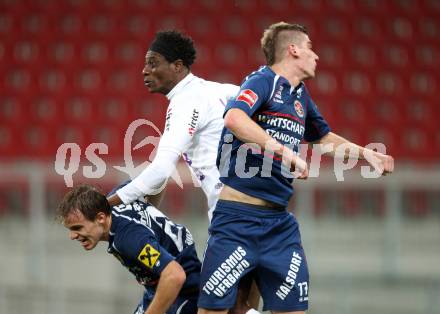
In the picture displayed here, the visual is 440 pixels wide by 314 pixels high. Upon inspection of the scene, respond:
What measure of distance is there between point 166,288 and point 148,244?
214mm

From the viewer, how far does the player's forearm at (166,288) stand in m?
4.29

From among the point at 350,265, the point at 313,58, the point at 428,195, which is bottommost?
the point at 350,265

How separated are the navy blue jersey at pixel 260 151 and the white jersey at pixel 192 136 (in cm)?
26

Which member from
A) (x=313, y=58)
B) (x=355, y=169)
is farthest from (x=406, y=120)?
(x=313, y=58)

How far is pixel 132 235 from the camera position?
172 inches

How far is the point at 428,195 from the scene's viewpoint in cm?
891

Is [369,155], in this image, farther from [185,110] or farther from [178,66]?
[178,66]

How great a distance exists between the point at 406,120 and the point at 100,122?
3.65 metres

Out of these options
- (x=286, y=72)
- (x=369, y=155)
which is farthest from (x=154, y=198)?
(x=369, y=155)

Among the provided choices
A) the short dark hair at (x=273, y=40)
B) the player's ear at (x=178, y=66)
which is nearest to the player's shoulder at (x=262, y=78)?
the short dark hair at (x=273, y=40)

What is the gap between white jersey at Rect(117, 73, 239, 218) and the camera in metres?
4.78

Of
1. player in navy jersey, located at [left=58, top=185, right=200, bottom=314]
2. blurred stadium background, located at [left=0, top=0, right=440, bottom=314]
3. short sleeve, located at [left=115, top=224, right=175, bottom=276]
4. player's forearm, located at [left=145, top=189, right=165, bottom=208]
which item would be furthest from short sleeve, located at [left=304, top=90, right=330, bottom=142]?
blurred stadium background, located at [left=0, top=0, right=440, bottom=314]

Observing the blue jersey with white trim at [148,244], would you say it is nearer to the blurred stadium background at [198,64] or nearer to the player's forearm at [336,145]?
the player's forearm at [336,145]

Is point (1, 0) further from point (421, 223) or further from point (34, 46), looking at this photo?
point (421, 223)
